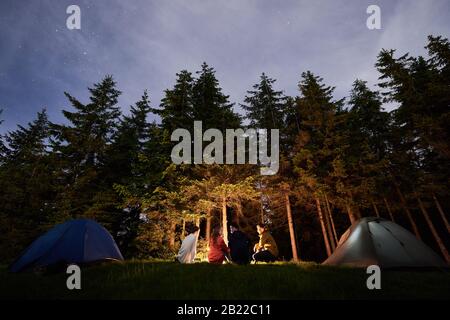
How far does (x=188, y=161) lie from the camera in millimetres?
17016

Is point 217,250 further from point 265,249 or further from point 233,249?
point 265,249

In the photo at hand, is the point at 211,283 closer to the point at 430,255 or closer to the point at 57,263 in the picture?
the point at 57,263

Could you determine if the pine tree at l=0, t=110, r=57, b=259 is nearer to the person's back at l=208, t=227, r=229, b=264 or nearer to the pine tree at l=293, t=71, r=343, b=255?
the person's back at l=208, t=227, r=229, b=264

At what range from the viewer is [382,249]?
8.52 meters

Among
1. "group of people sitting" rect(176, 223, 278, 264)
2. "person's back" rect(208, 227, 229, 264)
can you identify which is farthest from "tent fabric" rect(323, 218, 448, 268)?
"person's back" rect(208, 227, 229, 264)

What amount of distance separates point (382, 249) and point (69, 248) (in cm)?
1033

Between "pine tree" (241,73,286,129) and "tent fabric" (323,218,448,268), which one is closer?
"tent fabric" (323,218,448,268)

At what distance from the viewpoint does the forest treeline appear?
15.7m

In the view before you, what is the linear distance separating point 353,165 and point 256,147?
6.44m

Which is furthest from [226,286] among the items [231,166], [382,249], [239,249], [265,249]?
[231,166]

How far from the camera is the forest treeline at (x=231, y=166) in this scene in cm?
1566

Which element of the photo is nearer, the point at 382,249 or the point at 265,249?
the point at 382,249

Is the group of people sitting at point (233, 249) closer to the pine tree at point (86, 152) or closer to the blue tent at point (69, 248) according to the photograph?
the blue tent at point (69, 248)

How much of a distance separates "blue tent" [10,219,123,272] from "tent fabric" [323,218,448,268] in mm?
8402
